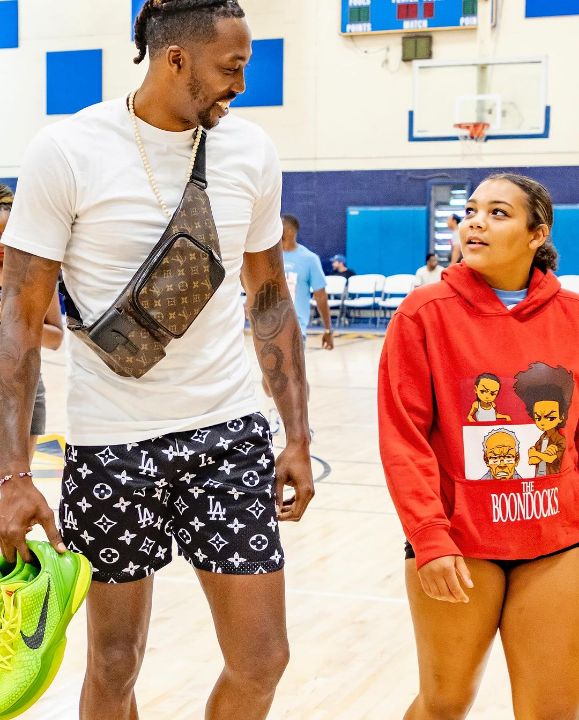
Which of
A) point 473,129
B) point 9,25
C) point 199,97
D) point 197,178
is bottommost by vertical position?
point 197,178

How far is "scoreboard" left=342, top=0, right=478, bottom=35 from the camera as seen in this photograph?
16.8 meters

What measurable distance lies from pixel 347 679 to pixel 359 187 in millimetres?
14954

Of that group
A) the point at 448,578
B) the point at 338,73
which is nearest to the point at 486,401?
the point at 448,578

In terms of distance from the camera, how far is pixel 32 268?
2.13 m

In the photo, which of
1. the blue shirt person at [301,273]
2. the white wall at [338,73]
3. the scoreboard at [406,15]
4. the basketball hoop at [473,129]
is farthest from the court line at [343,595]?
the scoreboard at [406,15]

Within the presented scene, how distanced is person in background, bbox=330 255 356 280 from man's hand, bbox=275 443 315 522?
15461mm

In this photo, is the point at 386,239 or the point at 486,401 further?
the point at 386,239

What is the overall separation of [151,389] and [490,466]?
2.49ft

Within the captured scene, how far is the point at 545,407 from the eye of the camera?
2.40 meters

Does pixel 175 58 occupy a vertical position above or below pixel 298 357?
above

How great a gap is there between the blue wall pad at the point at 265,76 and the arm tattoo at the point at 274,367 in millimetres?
15858

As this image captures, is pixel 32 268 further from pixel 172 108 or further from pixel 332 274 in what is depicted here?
pixel 332 274

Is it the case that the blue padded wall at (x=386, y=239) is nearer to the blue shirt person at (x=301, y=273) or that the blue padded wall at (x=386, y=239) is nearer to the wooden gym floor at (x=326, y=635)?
the blue shirt person at (x=301, y=273)

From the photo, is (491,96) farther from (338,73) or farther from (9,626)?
(9,626)
